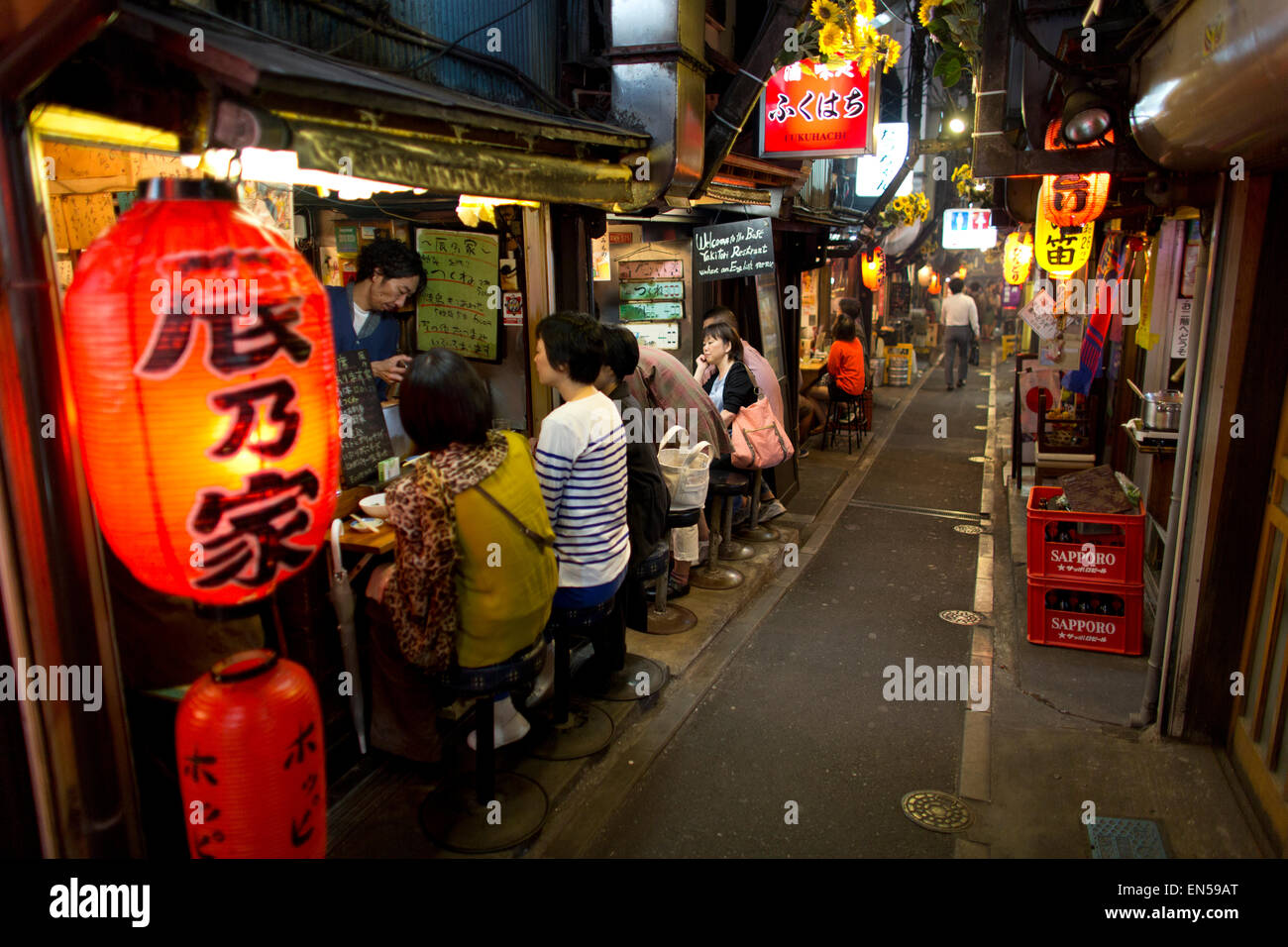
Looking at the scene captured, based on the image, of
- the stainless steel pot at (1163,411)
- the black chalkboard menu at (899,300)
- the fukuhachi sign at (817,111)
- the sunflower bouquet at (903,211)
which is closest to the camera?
the stainless steel pot at (1163,411)

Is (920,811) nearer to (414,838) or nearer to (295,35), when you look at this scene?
(414,838)

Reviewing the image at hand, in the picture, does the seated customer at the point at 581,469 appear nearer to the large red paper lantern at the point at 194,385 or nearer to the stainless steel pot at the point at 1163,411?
the large red paper lantern at the point at 194,385

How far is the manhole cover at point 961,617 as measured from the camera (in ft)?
26.7

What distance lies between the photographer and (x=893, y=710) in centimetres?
648

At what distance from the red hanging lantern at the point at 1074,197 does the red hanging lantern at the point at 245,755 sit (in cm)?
755

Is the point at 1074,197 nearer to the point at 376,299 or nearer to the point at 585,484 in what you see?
the point at 585,484

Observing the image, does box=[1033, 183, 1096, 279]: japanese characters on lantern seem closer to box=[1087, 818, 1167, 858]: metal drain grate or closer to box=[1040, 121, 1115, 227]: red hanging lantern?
box=[1040, 121, 1115, 227]: red hanging lantern

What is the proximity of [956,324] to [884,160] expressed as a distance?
26.7 ft

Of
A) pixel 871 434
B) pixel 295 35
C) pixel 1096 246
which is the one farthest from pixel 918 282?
pixel 295 35

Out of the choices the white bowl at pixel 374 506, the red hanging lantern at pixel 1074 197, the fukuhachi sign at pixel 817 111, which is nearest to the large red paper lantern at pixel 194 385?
the white bowl at pixel 374 506

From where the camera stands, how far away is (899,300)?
1292 inches

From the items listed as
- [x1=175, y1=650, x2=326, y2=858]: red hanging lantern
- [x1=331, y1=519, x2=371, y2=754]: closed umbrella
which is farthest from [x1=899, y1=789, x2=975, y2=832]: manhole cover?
[x1=175, y1=650, x2=326, y2=858]: red hanging lantern

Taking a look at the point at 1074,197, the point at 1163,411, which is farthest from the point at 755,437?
the point at 1074,197
